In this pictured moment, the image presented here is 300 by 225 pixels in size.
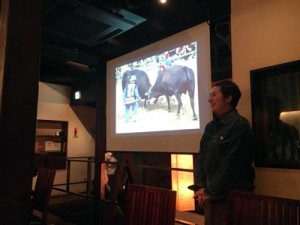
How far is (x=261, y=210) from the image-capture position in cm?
120

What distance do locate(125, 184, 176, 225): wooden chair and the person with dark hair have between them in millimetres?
323

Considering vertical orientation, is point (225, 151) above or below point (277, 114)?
below

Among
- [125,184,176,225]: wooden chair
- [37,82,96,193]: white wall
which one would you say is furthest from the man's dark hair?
[37,82,96,193]: white wall

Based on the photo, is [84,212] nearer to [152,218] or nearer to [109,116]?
[109,116]

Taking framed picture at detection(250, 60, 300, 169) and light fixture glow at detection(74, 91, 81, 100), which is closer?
framed picture at detection(250, 60, 300, 169)

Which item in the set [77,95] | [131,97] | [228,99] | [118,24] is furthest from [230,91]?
[77,95]

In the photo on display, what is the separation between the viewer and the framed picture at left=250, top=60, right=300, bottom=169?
1720 millimetres

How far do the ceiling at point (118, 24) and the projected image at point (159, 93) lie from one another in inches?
10.0

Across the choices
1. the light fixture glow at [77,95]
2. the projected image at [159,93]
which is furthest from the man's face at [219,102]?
the light fixture glow at [77,95]

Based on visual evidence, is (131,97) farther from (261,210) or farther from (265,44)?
(261,210)

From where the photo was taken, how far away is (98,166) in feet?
11.0

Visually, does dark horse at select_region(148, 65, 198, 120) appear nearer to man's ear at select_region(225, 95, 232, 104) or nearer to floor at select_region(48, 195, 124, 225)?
man's ear at select_region(225, 95, 232, 104)

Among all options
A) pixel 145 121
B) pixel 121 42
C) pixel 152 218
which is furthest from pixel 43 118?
pixel 152 218

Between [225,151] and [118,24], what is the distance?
1909mm
